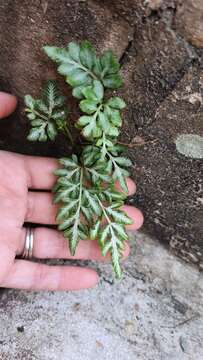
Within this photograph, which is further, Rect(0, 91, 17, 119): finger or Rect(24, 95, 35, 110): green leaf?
Rect(0, 91, 17, 119): finger

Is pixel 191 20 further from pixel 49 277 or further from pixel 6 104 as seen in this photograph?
pixel 49 277

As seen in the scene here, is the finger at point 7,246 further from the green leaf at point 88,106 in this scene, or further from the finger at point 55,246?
the green leaf at point 88,106

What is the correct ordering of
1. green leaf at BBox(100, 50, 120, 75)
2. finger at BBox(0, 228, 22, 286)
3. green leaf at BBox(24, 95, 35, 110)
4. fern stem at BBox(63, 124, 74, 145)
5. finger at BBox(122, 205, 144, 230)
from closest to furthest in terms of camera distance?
green leaf at BBox(100, 50, 120, 75), green leaf at BBox(24, 95, 35, 110), fern stem at BBox(63, 124, 74, 145), finger at BBox(0, 228, 22, 286), finger at BBox(122, 205, 144, 230)

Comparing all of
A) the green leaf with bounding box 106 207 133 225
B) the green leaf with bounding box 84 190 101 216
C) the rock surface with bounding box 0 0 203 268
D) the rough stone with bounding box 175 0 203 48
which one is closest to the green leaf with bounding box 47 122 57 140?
the rock surface with bounding box 0 0 203 268

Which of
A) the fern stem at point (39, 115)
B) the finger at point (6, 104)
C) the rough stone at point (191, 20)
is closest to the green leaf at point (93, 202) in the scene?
the fern stem at point (39, 115)

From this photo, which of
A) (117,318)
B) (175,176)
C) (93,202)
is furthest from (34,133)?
(117,318)

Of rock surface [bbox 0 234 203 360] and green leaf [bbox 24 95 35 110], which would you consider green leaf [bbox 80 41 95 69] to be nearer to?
green leaf [bbox 24 95 35 110]

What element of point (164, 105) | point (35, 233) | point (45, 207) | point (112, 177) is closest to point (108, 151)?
point (112, 177)
